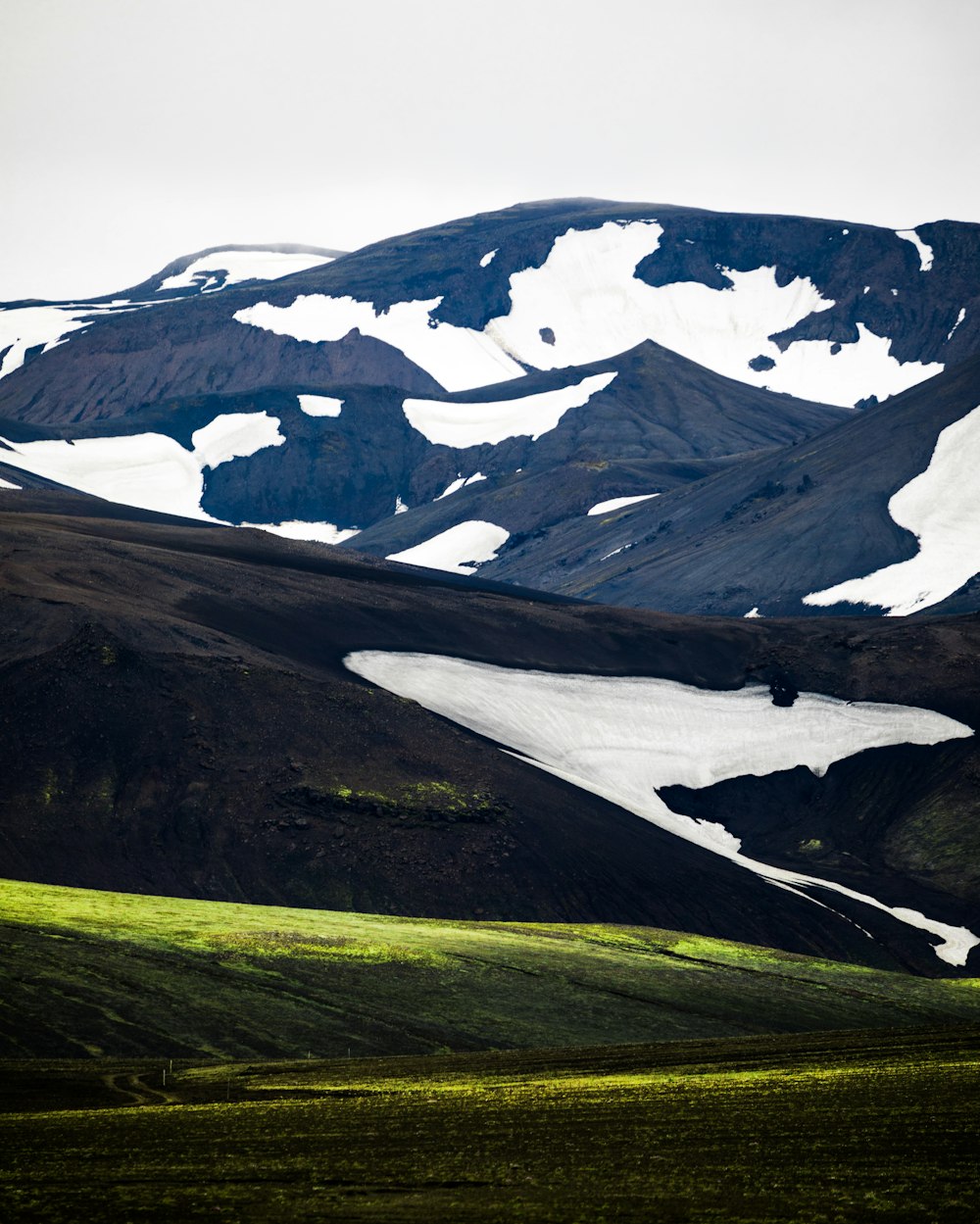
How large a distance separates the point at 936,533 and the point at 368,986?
139026 mm

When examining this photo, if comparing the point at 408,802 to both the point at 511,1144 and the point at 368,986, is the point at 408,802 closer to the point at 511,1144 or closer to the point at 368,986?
the point at 368,986

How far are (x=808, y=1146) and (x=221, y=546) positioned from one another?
11087cm

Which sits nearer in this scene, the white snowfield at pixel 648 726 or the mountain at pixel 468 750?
the mountain at pixel 468 750

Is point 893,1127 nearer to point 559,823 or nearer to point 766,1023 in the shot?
point 766,1023

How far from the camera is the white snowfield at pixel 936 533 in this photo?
178 metres

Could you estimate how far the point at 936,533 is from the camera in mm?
187250

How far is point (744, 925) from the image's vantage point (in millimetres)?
88125

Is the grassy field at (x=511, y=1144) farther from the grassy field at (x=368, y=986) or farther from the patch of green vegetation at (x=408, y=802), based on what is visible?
the patch of green vegetation at (x=408, y=802)

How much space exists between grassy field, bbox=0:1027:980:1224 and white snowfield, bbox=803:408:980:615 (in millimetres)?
138798

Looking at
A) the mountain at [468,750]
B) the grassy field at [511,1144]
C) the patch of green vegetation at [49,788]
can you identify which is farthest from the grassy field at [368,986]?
the patch of green vegetation at [49,788]

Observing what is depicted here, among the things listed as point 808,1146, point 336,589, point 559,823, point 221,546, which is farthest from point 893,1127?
point 221,546

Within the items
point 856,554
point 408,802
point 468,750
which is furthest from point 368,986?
point 856,554

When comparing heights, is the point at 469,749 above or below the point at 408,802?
above

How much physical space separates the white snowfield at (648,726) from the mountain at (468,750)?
230 mm
